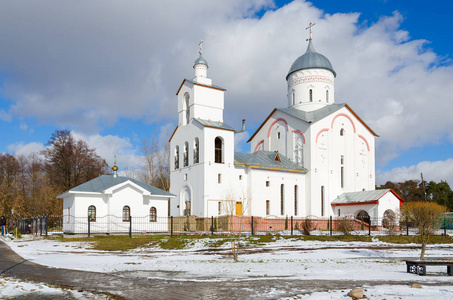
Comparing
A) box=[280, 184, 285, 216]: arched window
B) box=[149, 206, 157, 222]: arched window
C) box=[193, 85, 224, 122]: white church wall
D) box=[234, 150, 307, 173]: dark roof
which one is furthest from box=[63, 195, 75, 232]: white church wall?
box=[280, 184, 285, 216]: arched window

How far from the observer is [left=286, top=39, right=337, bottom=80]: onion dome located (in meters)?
42.2

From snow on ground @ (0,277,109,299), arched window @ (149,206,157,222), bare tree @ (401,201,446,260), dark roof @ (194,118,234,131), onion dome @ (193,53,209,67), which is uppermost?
onion dome @ (193,53,209,67)

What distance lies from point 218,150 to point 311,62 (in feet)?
51.3

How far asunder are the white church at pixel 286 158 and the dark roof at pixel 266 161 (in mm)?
90

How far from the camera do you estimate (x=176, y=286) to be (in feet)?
30.7

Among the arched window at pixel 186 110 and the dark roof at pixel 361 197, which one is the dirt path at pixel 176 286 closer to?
the arched window at pixel 186 110

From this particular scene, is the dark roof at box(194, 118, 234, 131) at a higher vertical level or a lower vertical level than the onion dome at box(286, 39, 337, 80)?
lower

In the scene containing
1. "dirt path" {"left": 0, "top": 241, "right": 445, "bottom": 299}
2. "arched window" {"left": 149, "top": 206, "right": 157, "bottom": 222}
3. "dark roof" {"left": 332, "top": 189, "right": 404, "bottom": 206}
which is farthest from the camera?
"dark roof" {"left": 332, "top": 189, "right": 404, "bottom": 206}

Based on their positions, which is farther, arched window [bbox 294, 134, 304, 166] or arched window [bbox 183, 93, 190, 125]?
arched window [bbox 294, 134, 304, 166]

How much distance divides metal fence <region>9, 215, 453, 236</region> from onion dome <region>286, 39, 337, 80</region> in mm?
15891

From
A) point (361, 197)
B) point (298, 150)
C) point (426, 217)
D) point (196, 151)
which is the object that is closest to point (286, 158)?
point (298, 150)

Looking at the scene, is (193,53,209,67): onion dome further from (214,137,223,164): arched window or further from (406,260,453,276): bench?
(406,260,453,276): bench

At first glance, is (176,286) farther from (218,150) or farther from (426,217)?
(218,150)

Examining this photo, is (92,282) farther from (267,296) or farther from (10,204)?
(10,204)
